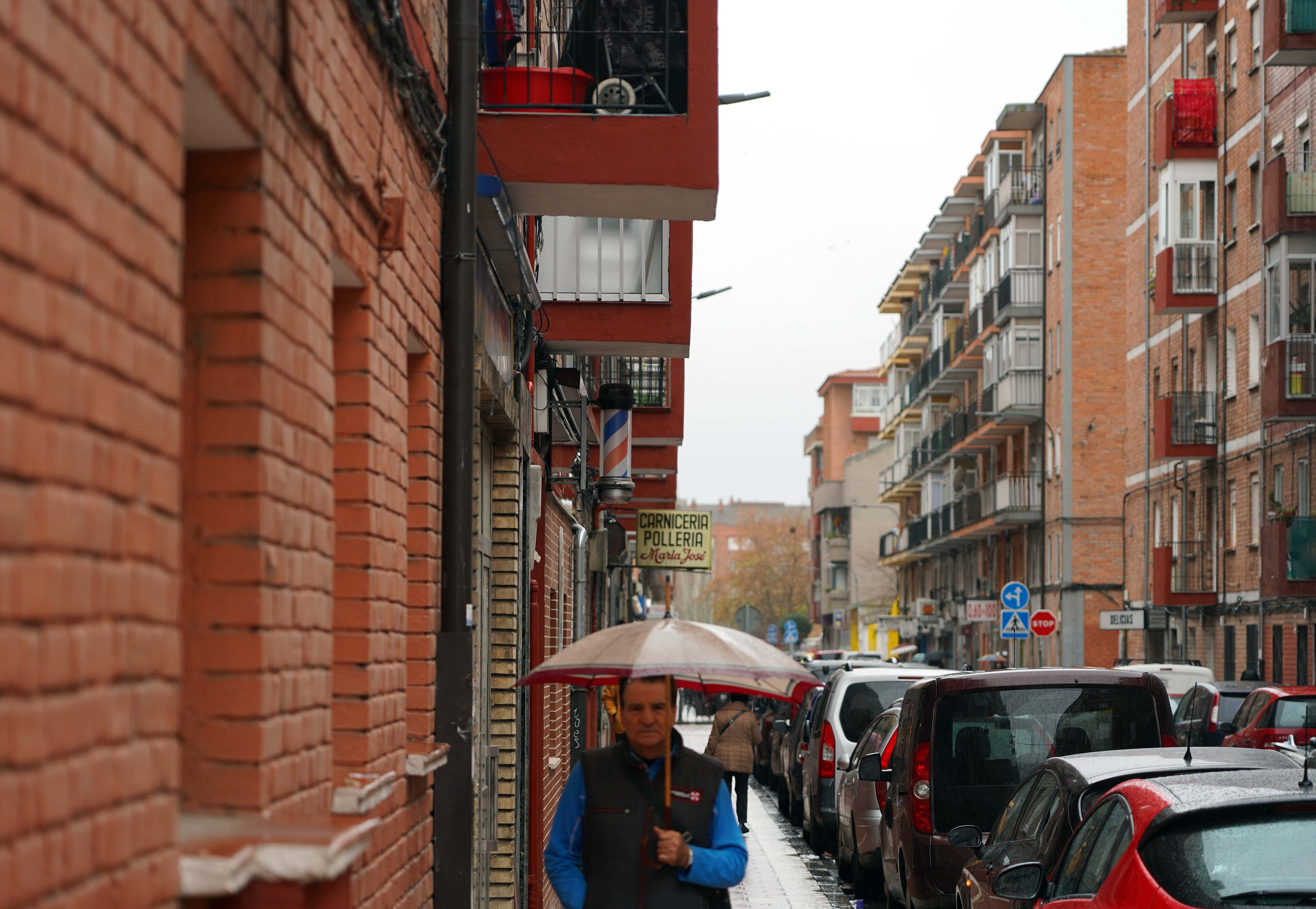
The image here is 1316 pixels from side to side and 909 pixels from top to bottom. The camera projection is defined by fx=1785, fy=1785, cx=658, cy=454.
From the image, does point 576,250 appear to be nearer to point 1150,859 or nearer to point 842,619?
point 1150,859

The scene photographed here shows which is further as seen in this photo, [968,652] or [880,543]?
[880,543]

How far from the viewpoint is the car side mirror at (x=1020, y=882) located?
7.50 metres

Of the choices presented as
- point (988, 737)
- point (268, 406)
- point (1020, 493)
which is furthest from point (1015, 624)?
point (268, 406)

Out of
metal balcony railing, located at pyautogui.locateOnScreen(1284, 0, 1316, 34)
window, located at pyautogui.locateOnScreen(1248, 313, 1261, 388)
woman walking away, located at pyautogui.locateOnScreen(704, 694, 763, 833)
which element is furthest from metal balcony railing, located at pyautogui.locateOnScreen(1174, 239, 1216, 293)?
woman walking away, located at pyautogui.locateOnScreen(704, 694, 763, 833)

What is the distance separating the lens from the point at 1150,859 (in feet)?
20.3

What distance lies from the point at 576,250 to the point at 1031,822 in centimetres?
871

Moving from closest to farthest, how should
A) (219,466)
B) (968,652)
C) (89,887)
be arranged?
(89,887) < (219,466) < (968,652)

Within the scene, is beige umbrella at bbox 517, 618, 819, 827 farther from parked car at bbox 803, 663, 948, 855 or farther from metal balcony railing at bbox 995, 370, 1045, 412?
metal balcony railing at bbox 995, 370, 1045, 412

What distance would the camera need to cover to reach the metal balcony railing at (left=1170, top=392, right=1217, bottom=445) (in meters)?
41.6

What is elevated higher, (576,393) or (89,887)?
(576,393)

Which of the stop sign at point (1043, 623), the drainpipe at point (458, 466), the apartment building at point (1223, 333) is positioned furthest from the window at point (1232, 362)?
the drainpipe at point (458, 466)

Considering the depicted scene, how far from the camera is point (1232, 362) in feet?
134

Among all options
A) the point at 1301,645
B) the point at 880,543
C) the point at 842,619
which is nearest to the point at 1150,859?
the point at 1301,645

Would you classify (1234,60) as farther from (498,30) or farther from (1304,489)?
(498,30)
